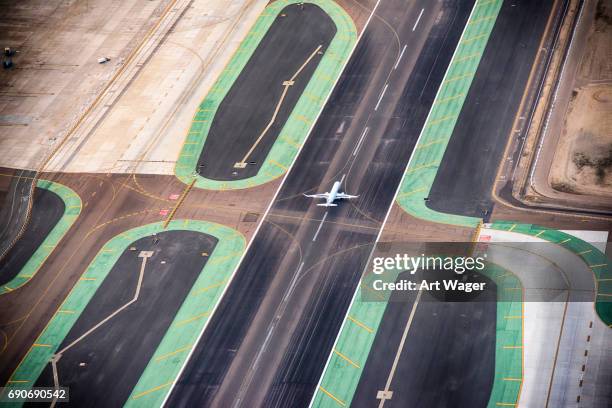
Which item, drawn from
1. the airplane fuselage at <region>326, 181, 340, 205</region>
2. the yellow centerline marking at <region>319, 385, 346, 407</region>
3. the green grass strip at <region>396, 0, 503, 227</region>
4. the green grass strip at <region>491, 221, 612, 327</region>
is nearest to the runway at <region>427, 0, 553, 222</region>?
the green grass strip at <region>396, 0, 503, 227</region>

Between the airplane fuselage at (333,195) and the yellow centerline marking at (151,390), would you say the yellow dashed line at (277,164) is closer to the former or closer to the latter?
the airplane fuselage at (333,195)

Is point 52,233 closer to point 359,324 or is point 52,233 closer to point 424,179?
point 359,324

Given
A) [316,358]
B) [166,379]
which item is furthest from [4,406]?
[316,358]

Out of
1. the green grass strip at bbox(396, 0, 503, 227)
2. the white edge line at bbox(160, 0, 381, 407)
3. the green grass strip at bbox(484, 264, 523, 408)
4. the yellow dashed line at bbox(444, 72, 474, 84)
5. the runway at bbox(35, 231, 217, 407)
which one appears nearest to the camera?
the green grass strip at bbox(484, 264, 523, 408)

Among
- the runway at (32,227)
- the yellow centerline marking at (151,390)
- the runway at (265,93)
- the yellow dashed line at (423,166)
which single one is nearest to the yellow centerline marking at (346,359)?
the yellow centerline marking at (151,390)

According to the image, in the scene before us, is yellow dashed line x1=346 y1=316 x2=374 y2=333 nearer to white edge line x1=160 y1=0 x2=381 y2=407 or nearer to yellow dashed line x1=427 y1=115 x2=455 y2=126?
white edge line x1=160 y1=0 x2=381 y2=407

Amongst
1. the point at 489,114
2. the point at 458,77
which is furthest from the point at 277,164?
the point at 489,114

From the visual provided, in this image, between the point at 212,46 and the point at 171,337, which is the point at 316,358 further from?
the point at 212,46
